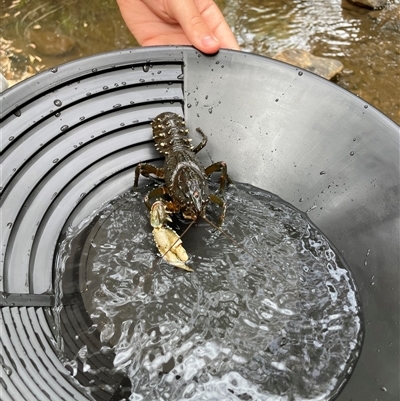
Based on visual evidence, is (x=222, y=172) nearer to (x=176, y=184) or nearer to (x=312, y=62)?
(x=176, y=184)

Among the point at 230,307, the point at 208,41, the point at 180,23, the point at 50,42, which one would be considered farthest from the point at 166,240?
the point at 50,42

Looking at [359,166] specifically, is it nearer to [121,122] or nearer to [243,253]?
[243,253]

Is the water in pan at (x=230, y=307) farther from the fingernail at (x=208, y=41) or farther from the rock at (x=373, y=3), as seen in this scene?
the rock at (x=373, y=3)

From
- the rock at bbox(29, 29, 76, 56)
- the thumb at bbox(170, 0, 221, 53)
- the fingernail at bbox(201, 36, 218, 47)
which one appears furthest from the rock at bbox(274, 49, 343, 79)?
the rock at bbox(29, 29, 76, 56)

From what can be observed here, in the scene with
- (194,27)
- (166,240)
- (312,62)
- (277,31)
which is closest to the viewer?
(166,240)

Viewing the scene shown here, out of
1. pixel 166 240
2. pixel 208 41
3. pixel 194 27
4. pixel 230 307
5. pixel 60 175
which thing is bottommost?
pixel 230 307

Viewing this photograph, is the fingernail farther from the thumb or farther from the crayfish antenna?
the crayfish antenna
